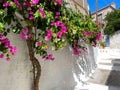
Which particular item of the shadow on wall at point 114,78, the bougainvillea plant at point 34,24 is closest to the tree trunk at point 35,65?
the bougainvillea plant at point 34,24

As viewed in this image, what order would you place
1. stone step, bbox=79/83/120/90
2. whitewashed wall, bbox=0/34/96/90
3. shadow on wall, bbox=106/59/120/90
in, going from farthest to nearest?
shadow on wall, bbox=106/59/120/90 → stone step, bbox=79/83/120/90 → whitewashed wall, bbox=0/34/96/90

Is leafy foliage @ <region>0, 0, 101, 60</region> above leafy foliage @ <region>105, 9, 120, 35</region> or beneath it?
beneath

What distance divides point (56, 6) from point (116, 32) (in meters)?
20.4

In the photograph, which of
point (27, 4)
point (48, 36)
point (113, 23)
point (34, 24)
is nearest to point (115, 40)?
point (113, 23)

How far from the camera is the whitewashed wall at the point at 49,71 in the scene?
4027 mm

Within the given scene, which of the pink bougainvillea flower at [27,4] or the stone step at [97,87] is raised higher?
the pink bougainvillea flower at [27,4]

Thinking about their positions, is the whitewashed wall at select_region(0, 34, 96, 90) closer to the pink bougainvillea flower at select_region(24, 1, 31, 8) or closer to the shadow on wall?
the pink bougainvillea flower at select_region(24, 1, 31, 8)

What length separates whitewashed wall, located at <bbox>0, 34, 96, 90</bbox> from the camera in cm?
403

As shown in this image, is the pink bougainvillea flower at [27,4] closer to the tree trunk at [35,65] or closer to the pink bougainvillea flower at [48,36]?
the pink bougainvillea flower at [48,36]

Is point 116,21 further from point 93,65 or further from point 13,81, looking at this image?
point 13,81

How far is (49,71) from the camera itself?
215 inches

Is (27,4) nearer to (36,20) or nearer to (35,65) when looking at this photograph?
(36,20)

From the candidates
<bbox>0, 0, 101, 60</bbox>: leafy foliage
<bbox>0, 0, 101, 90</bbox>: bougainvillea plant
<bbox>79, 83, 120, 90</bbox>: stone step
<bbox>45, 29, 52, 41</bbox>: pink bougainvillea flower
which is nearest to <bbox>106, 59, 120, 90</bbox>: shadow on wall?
<bbox>79, 83, 120, 90</bbox>: stone step

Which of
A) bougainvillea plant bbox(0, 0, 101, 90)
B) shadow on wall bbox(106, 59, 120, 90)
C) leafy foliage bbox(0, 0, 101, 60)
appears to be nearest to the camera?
bougainvillea plant bbox(0, 0, 101, 90)
